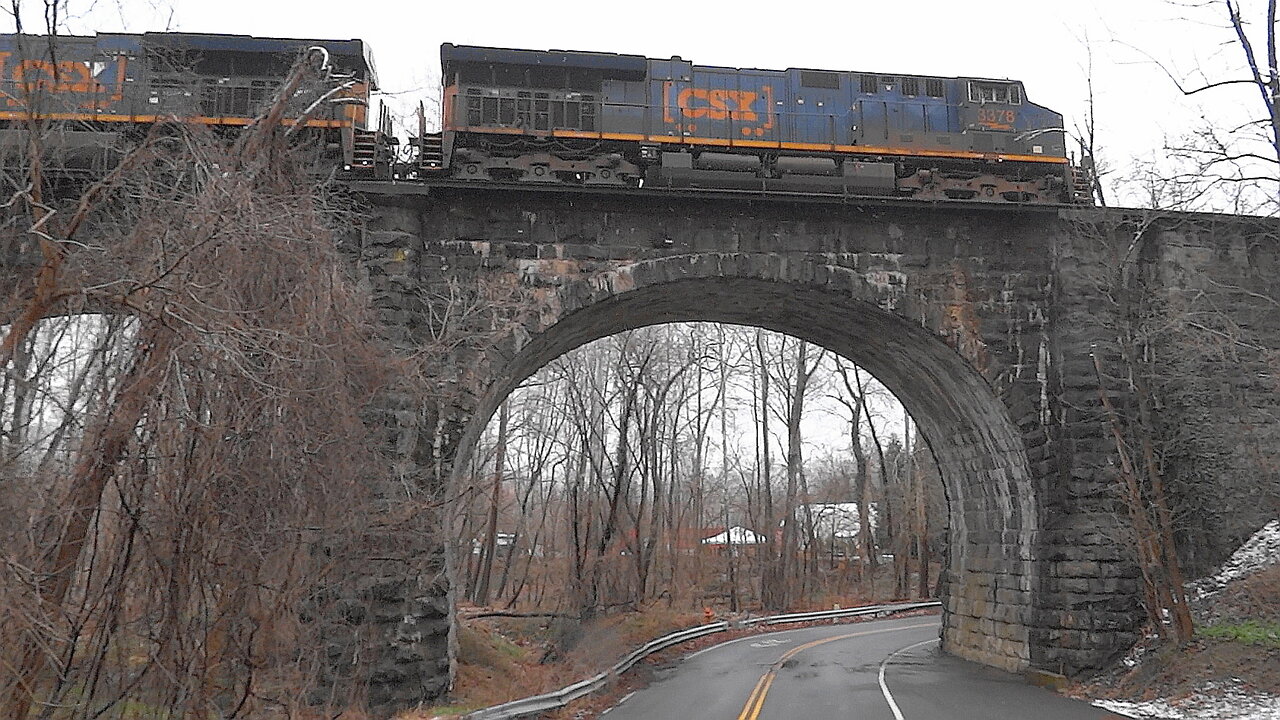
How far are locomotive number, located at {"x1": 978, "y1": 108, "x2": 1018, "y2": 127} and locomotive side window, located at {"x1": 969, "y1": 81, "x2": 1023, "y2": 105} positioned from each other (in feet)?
1.45

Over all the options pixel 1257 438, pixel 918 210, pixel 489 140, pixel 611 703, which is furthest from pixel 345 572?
pixel 1257 438

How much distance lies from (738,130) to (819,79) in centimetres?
257

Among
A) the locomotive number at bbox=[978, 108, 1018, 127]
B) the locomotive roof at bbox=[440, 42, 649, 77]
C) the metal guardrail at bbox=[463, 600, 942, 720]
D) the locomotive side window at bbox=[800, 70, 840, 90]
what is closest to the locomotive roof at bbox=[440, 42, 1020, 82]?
the locomotive roof at bbox=[440, 42, 649, 77]

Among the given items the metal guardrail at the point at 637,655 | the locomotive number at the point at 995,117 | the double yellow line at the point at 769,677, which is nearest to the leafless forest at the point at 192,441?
the metal guardrail at the point at 637,655

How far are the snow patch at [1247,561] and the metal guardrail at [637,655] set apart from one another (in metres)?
9.55

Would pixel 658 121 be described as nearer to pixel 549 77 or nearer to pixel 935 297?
pixel 549 77

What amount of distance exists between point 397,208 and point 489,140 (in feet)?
11.0

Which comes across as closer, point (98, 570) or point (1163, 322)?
point (98, 570)

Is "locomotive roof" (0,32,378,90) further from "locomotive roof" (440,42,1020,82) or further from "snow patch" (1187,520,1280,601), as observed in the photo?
"snow patch" (1187,520,1280,601)

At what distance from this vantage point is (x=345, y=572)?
10562 millimetres

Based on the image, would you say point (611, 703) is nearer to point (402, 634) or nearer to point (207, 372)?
point (402, 634)

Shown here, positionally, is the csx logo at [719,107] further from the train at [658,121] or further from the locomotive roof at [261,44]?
the locomotive roof at [261,44]

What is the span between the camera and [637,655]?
18.9 m

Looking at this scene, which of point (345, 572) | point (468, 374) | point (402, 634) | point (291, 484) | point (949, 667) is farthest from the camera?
point (949, 667)
